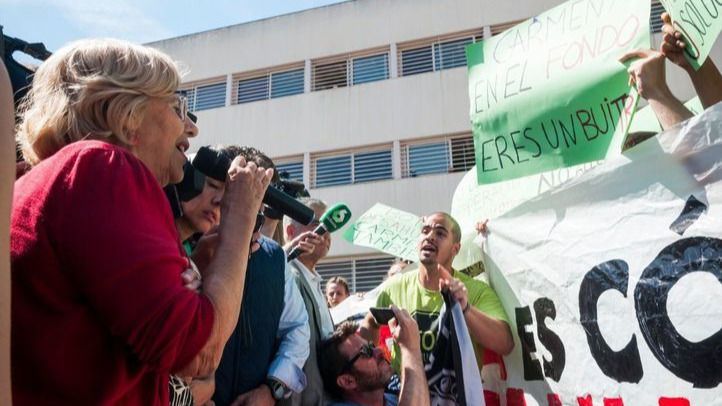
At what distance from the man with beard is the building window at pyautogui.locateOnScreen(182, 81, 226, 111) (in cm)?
1161

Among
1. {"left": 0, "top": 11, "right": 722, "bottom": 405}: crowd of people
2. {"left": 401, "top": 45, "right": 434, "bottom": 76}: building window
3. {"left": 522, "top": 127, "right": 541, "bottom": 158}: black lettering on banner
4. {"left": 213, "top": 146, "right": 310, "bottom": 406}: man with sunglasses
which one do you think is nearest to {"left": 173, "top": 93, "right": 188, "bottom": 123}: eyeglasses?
{"left": 0, "top": 11, "right": 722, "bottom": 405}: crowd of people

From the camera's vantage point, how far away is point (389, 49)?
501 inches

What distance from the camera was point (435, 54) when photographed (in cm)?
1238

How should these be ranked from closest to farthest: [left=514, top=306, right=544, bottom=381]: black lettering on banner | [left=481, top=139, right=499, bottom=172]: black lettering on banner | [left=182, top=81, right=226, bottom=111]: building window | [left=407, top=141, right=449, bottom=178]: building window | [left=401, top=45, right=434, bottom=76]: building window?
1. [left=514, top=306, right=544, bottom=381]: black lettering on banner
2. [left=481, top=139, right=499, bottom=172]: black lettering on banner
3. [left=407, top=141, right=449, bottom=178]: building window
4. [left=401, top=45, right=434, bottom=76]: building window
5. [left=182, top=81, right=226, bottom=111]: building window

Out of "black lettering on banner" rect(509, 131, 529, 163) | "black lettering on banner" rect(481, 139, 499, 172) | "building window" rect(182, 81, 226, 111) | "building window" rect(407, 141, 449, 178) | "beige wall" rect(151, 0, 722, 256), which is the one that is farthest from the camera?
"building window" rect(182, 81, 226, 111)

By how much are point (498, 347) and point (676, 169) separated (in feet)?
3.73

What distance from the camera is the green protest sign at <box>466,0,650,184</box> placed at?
98.7 inches

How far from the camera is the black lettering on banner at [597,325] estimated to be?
7.07 ft

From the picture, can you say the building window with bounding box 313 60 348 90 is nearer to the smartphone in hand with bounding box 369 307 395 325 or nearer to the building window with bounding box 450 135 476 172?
the building window with bounding box 450 135 476 172

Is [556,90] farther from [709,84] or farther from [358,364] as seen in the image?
[358,364]

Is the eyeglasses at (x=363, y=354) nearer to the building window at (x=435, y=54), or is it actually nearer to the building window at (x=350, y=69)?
the building window at (x=435, y=54)

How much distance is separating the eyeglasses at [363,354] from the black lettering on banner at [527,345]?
71 centimetres

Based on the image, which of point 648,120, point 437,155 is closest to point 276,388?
point 648,120

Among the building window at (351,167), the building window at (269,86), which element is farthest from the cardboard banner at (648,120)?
the building window at (269,86)
